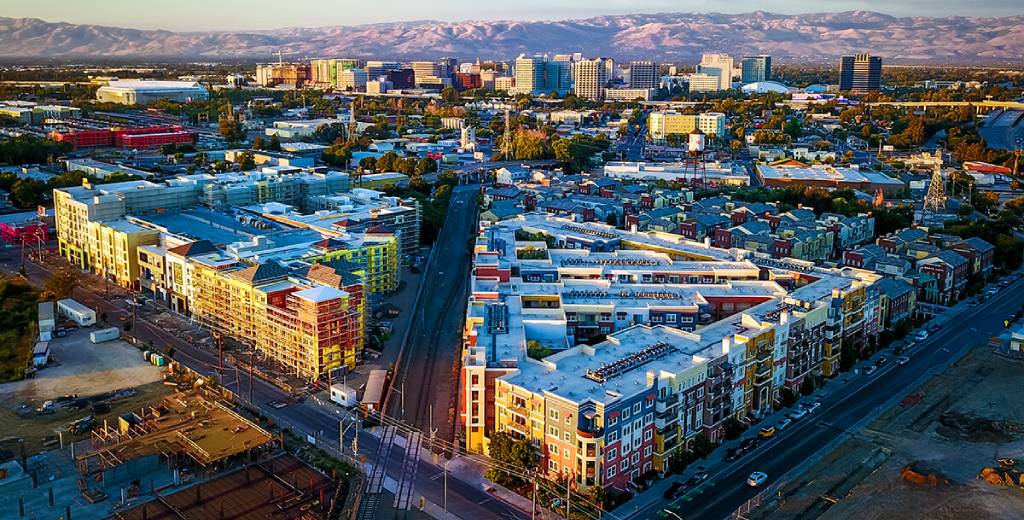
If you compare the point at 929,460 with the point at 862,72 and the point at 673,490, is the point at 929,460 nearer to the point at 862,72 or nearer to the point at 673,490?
the point at 673,490

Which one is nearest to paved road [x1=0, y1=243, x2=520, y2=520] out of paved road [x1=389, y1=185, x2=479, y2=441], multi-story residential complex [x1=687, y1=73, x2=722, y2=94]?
paved road [x1=389, y1=185, x2=479, y2=441]

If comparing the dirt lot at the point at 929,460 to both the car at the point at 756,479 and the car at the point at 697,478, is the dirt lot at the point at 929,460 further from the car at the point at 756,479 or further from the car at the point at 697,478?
the car at the point at 697,478

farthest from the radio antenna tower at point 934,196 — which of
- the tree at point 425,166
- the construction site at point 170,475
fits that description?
the construction site at point 170,475

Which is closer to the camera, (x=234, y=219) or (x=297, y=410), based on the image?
(x=297, y=410)

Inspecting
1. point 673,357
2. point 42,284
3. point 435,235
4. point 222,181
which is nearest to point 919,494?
point 673,357

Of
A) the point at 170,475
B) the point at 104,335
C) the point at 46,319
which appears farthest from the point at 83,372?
the point at 170,475
